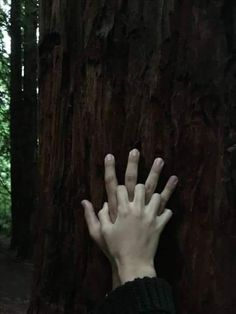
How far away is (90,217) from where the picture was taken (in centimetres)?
224

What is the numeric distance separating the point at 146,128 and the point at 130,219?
37 centimetres

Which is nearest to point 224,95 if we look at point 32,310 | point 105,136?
point 105,136

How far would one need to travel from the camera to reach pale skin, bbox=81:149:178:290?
2.09 m

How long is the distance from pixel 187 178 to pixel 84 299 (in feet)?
2.16

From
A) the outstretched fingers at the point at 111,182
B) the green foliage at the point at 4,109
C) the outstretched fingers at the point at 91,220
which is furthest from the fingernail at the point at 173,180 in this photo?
the green foliage at the point at 4,109

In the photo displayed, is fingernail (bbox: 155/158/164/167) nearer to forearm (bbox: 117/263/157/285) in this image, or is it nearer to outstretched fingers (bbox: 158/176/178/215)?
outstretched fingers (bbox: 158/176/178/215)

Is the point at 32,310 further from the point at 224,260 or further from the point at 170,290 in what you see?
the point at 224,260

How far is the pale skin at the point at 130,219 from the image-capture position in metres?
Result: 2.09

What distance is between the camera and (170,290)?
2.10 m

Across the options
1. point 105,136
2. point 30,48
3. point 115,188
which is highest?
point 30,48

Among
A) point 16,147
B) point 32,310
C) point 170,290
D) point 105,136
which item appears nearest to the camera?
point 170,290

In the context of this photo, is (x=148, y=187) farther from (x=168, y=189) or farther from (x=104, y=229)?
(x=104, y=229)

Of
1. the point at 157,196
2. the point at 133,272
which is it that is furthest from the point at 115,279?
the point at 157,196

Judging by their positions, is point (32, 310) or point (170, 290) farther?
point (32, 310)
